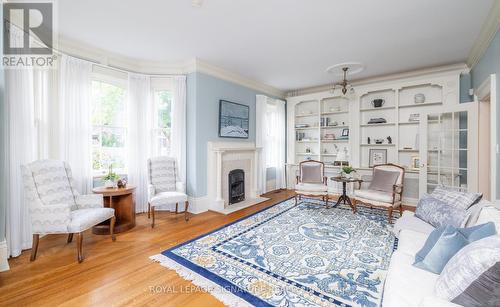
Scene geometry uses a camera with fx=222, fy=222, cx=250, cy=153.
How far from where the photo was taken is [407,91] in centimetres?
476

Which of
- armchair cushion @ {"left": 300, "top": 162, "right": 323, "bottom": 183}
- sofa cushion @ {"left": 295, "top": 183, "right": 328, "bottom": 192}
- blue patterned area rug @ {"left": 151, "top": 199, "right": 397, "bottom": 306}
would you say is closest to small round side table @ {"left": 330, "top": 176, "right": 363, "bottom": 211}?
sofa cushion @ {"left": 295, "top": 183, "right": 328, "bottom": 192}

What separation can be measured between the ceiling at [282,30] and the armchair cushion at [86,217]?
2320 mm

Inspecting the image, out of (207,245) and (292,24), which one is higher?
(292,24)

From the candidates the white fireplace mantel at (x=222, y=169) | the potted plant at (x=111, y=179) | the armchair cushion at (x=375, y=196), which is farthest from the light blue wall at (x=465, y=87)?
the potted plant at (x=111, y=179)

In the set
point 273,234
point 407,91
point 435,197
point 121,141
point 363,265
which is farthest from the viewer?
point 407,91

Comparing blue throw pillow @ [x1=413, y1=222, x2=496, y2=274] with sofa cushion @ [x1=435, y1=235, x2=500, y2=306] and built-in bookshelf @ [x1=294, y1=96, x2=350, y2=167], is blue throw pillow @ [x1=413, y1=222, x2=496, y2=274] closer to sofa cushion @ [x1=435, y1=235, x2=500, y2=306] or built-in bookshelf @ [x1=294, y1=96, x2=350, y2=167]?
sofa cushion @ [x1=435, y1=235, x2=500, y2=306]

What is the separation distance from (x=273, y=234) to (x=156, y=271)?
1506mm

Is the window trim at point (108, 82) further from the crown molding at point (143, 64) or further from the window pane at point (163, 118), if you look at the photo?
the window pane at point (163, 118)

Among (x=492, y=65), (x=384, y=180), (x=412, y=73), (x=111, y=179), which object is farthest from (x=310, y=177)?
(x=111, y=179)

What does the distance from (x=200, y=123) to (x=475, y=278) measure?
12.6 feet

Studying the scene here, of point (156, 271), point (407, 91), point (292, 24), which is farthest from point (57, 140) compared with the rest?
point (407, 91)

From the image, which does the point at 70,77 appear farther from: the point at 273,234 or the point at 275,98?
the point at 275,98

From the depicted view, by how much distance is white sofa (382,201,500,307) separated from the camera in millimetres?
1142

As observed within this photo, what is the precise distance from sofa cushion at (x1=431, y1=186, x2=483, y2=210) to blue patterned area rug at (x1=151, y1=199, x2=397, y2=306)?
2.63ft
